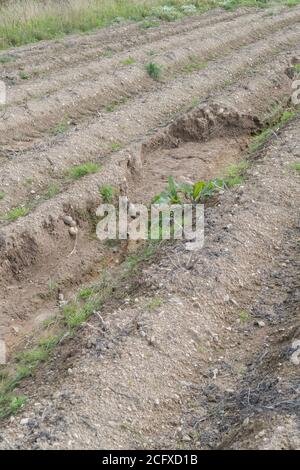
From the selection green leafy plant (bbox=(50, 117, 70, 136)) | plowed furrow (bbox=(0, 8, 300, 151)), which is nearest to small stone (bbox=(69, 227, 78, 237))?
plowed furrow (bbox=(0, 8, 300, 151))

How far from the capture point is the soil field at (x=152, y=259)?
15.1 ft

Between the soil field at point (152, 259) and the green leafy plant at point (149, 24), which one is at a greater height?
the soil field at point (152, 259)

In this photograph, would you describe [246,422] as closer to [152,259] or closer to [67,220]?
[152,259]

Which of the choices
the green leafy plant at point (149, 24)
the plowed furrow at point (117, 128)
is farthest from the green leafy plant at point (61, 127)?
the green leafy plant at point (149, 24)

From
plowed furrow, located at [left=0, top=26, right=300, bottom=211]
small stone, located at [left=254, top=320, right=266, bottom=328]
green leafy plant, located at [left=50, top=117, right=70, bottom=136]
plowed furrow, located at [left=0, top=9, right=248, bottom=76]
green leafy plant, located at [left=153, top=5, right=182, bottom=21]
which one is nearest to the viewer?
small stone, located at [left=254, top=320, right=266, bottom=328]

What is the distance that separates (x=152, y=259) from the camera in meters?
6.54

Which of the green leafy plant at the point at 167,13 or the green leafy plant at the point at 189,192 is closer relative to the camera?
the green leafy plant at the point at 189,192

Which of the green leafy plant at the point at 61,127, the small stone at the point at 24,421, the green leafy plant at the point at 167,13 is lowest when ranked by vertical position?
the green leafy plant at the point at 167,13

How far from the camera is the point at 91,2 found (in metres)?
17.4

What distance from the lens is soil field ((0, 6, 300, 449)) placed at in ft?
15.1

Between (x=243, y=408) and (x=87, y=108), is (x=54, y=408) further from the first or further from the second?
(x=87, y=108)

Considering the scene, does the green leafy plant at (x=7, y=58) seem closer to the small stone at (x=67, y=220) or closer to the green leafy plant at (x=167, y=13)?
the green leafy plant at (x=167, y=13)

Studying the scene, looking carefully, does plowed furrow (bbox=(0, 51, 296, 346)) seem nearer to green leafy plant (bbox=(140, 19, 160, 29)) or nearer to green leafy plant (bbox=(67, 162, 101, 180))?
green leafy plant (bbox=(67, 162, 101, 180))

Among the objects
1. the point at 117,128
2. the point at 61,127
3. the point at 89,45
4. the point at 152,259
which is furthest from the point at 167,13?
the point at 152,259
